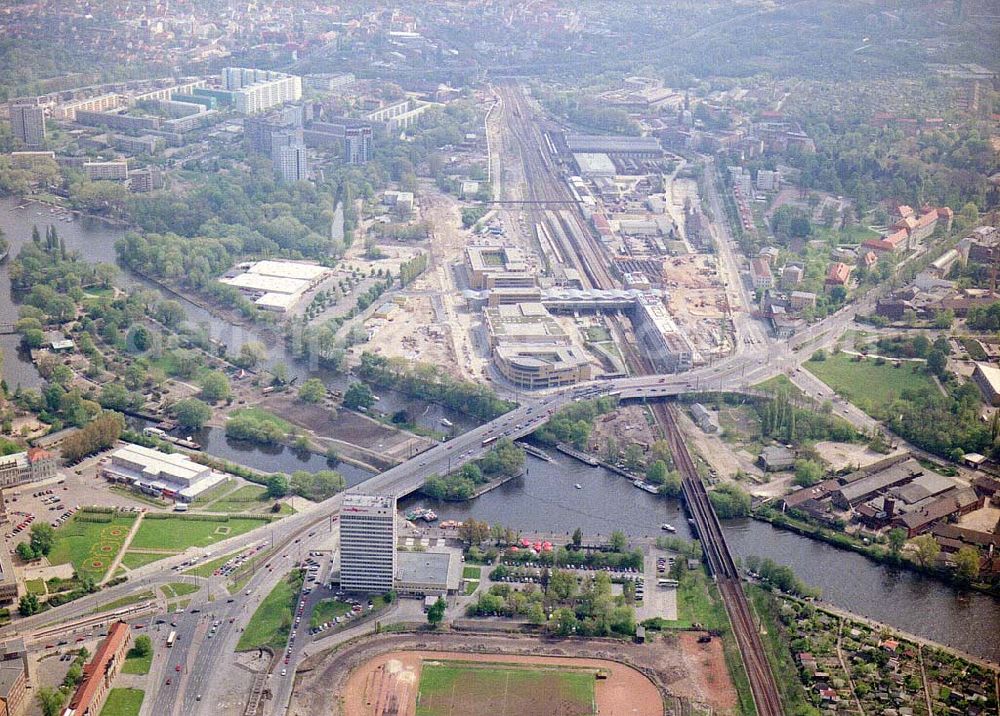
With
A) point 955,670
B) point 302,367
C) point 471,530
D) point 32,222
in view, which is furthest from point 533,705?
point 32,222

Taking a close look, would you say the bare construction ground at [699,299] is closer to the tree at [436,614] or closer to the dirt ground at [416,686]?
the tree at [436,614]

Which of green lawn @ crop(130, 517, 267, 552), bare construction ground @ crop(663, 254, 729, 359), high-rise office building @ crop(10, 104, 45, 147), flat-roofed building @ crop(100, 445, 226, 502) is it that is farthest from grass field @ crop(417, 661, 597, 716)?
high-rise office building @ crop(10, 104, 45, 147)

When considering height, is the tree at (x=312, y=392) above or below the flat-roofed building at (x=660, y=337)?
below

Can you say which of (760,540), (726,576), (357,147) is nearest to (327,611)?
(726,576)

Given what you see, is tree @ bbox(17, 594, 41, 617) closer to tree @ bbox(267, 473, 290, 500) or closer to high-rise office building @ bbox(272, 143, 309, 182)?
tree @ bbox(267, 473, 290, 500)

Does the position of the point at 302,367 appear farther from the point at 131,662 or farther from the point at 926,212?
the point at 926,212

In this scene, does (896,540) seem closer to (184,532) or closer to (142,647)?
(184,532)

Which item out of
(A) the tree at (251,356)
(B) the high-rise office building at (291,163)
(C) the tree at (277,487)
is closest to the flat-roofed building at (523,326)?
(A) the tree at (251,356)
